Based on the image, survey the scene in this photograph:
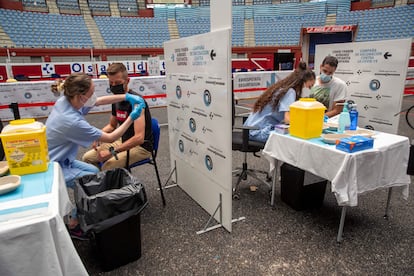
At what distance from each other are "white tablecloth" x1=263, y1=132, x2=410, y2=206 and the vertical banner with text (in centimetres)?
57

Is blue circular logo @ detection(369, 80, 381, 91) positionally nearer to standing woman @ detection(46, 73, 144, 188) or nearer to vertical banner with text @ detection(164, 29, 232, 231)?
vertical banner with text @ detection(164, 29, 232, 231)

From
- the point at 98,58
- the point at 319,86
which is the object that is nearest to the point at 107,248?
the point at 319,86

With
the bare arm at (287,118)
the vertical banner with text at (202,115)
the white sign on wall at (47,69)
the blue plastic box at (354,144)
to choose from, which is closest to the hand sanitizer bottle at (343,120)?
the blue plastic box at (354,144)

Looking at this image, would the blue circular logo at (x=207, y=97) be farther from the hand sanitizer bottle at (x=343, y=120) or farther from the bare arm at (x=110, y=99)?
the hand sanitizer bottle at (x=343, y=120)

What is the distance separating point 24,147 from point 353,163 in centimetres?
189

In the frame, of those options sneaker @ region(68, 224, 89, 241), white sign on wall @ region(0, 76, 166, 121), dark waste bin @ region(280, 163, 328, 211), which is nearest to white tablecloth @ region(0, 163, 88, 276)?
sneaker @ region(68, 224, 89, 241)

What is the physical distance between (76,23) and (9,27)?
3143 millimetres

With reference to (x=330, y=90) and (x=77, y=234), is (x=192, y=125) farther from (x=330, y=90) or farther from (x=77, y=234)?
(x=330, y=90)

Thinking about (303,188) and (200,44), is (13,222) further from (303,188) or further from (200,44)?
(303,188)

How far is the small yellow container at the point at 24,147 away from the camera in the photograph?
1306 millimetres

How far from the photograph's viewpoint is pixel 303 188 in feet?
7.63

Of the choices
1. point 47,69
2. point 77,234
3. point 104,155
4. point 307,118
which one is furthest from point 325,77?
point 47,69

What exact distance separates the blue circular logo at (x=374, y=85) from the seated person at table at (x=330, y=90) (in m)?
0.44

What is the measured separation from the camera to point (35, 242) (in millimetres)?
975
